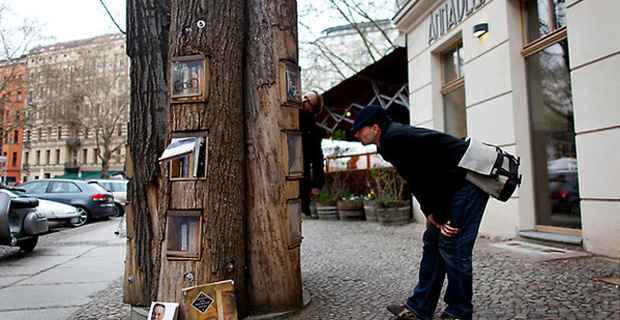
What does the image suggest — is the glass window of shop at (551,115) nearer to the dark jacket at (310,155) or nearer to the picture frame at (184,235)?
the dark jacket at (310,155)

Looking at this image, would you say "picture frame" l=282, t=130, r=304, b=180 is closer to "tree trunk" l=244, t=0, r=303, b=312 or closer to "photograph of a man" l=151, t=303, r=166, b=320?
"tree trunk" l=244, t=0, r=303, b=312

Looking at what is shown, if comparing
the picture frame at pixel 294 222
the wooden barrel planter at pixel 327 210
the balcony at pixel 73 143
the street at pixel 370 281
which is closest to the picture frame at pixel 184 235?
the picture frame at pixel 294 222

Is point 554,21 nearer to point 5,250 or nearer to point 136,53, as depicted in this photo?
point 136,53

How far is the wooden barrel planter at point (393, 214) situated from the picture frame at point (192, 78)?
20.3ft

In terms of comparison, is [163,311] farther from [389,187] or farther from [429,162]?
[389,187]

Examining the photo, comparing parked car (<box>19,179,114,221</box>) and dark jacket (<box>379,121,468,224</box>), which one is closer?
dark jacket (<box>379,121,468,224</box>)

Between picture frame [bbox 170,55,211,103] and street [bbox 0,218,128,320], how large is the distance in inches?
77.2

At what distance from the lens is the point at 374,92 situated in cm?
1238

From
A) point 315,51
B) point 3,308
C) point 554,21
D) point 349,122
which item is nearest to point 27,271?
point 3,308

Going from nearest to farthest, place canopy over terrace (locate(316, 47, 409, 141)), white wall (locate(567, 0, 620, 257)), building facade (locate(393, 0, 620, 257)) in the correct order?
white wall (locate(567, 0, 620, 257)), building facade (locate(393, 0, 620, 257)), canopy over terrace (locate(316, 47, 409, 141))

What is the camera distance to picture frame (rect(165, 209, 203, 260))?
250 cm

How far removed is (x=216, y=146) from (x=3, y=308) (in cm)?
262

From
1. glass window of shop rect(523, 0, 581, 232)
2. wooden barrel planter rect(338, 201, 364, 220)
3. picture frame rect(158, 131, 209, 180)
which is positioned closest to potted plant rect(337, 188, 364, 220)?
wooden barrel planter rect(338, 201, 364, 220)

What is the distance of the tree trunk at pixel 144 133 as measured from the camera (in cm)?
294
